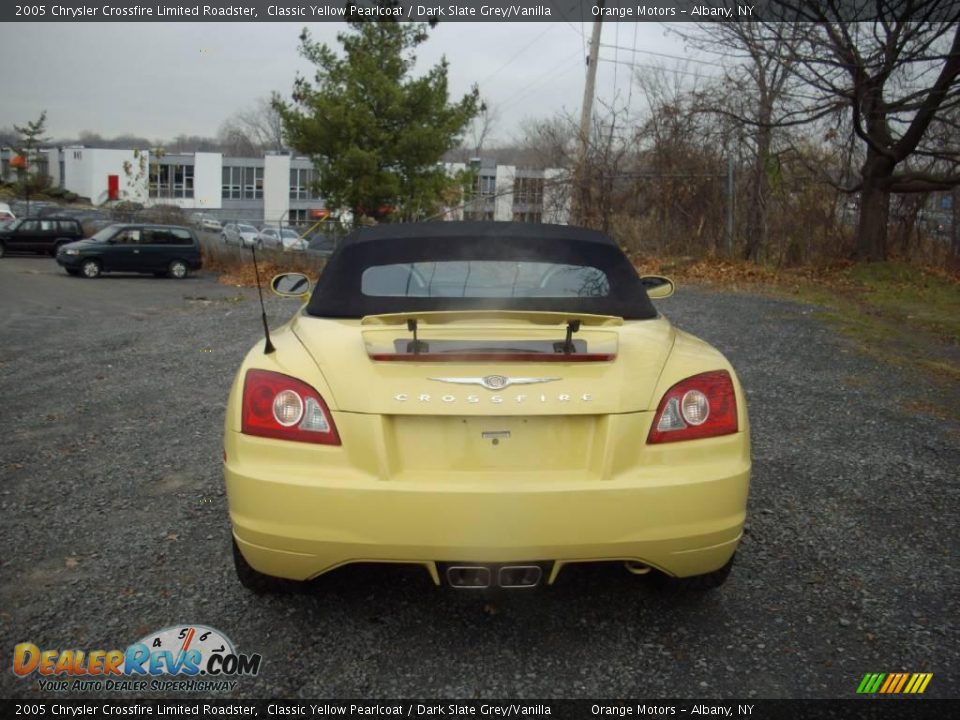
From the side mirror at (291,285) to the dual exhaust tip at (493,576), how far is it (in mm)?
2020

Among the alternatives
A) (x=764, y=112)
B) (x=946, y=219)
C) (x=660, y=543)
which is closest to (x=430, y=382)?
(x=660, y=543)

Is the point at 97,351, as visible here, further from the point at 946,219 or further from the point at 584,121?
the point at 946,219

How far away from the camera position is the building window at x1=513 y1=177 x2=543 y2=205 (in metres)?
20.2

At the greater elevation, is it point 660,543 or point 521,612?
point 660,543

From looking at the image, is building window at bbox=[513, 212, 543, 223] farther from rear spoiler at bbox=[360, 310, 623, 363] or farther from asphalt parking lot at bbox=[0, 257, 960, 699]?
rear spoiler at bbox=[360, 310, 623, 363]

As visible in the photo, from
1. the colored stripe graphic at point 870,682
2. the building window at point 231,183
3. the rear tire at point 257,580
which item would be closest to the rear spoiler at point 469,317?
the rear tire at point 257,580

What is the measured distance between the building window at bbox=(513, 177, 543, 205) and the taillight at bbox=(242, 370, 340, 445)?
18.1 m

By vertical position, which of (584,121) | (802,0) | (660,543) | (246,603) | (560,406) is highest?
(802,0)

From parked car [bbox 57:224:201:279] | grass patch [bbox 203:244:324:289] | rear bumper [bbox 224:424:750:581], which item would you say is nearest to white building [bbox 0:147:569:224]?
grass patch [bbox 203:244:324:289]

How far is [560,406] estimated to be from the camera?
8.04ft

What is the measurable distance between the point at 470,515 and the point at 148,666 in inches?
47.3

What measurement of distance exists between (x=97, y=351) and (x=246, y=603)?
7.27 metres

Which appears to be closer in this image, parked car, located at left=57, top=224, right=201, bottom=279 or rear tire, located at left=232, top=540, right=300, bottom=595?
rear tire, located at left=232, top=540, right=300, bottom=595

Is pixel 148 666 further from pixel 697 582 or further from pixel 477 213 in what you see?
pixel 477 213
